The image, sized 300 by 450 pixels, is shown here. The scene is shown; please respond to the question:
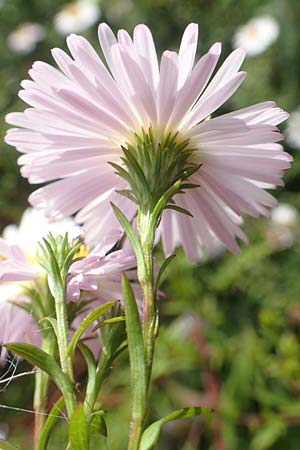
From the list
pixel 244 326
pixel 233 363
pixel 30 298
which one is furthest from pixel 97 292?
pixel 244 326

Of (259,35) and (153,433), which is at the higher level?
(153,433)

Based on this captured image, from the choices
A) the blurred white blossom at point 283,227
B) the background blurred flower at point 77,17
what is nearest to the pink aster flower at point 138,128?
the blurred white blossom at point 283,227

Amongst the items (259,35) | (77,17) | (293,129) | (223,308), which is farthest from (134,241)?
(77,17)

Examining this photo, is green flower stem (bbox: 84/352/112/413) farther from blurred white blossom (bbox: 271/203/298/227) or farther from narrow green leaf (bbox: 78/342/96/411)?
blurred white blossom (bbox: 271/203/298/227)

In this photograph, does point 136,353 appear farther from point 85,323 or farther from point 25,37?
point 25,37

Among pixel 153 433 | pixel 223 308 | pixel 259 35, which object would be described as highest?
pixel 153 433

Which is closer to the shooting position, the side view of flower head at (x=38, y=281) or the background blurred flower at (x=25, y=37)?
the side view of flower head at (x=38, y=281)

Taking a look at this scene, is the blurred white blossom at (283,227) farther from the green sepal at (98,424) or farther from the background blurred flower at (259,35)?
the green sepal at (98,424)
